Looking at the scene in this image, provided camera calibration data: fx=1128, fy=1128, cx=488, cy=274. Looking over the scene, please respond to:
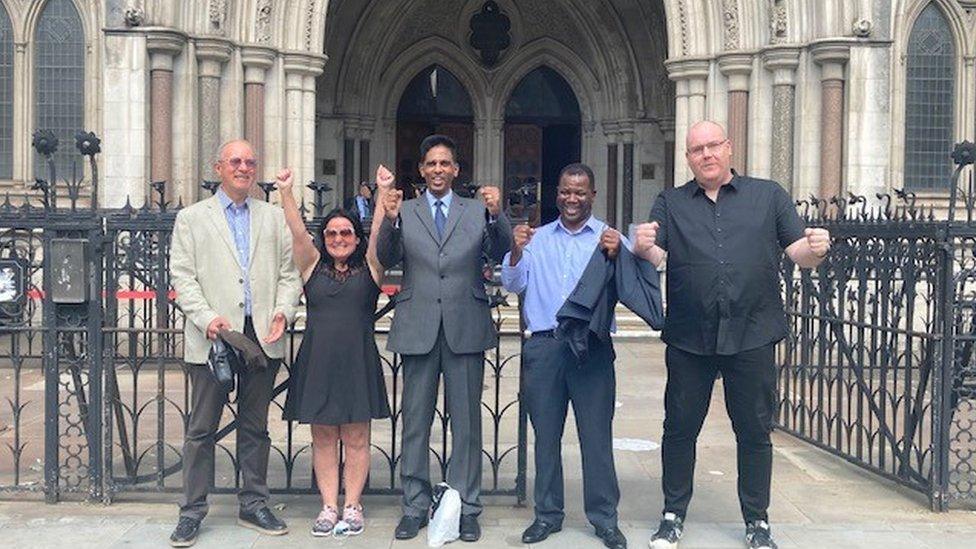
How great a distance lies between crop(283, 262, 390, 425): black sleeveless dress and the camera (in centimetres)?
580

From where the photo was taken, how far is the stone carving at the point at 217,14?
13820mm

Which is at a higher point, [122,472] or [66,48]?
[66,48]

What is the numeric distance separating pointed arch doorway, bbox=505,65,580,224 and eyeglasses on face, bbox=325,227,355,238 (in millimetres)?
14895

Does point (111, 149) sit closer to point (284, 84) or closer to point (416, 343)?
point (284, 84)

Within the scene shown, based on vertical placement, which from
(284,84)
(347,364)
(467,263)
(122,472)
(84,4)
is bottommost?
(122,472)

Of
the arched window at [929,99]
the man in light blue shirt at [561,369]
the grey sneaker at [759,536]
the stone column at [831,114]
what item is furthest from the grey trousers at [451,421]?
the arched window at [929,99]

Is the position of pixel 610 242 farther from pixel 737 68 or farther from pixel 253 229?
pixel 737 68

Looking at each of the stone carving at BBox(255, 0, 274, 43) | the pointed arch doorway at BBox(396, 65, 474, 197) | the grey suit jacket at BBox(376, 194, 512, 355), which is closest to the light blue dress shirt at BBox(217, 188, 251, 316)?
the grey suit jacket at BBox(376, 194, 512, 355)

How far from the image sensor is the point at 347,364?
5.83 metres

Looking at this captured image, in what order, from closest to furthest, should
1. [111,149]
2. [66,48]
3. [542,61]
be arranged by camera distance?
[111,149] → [66,48] → [542,61]

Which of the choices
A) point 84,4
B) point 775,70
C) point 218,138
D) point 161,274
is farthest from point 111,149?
point 775,70

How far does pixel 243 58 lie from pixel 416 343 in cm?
948

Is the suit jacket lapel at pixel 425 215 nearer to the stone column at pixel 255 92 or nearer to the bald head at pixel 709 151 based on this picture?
the bald head at pixel 709 151

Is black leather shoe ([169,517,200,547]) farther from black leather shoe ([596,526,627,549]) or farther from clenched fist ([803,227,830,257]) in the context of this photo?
clenched fist ([803,227,830,257])
